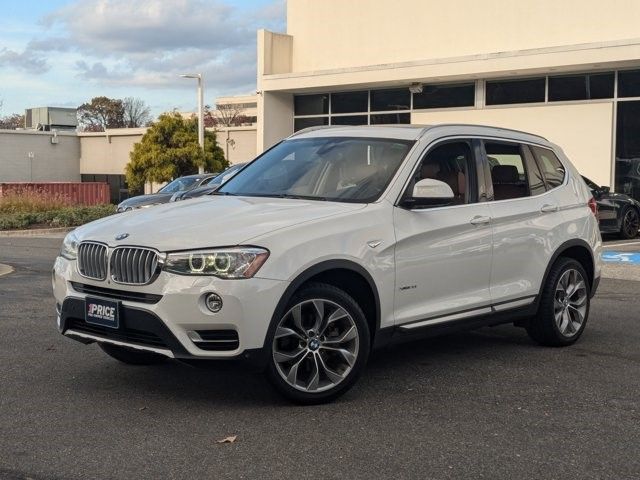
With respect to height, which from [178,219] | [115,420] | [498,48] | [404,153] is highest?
[498,48]

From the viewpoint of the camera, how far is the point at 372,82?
85.0 ft

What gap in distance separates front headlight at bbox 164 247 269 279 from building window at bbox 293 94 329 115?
2383cm

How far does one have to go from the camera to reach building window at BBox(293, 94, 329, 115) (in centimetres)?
2844

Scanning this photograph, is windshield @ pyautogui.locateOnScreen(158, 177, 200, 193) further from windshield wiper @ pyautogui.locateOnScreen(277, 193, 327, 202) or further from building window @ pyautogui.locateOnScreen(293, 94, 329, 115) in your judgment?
windshield wiper @ pyautogui.locateOnScreen(277, 193, 327, 202)

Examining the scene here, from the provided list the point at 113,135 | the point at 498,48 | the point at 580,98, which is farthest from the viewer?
the point at 113,135

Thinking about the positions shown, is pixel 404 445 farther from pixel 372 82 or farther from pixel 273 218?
pixel 372 82

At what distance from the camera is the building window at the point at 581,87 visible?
2189 centimetres

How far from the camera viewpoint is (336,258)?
5.30 meters

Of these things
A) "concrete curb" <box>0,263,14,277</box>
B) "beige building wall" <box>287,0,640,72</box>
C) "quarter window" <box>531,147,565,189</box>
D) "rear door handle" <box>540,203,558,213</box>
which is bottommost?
"concrete curb" <box>0,263,14,277</box>

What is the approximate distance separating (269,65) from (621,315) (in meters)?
21.4

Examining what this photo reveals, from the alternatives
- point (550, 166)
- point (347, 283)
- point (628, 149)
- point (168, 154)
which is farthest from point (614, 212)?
point (168, 154)

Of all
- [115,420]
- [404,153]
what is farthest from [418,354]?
[115,420]

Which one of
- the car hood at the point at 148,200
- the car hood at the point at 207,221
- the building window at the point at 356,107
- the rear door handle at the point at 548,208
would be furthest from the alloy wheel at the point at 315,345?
the building window at the point at 356,107

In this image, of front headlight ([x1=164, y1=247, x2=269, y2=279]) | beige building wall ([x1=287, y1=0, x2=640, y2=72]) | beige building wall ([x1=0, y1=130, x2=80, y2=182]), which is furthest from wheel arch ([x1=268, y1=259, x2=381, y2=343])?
beige building wall ([x1=0, y1=130, x2=80, y2=182])
